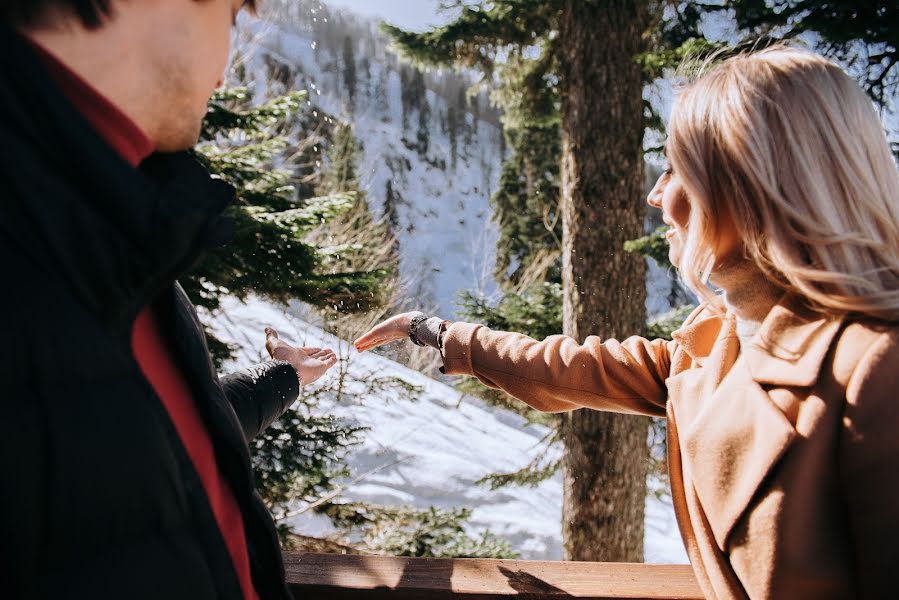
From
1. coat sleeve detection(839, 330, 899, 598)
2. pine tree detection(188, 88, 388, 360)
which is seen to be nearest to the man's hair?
coat sleeve detection(839, 330, 899, 598)

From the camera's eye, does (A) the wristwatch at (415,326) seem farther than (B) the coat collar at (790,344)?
Yes

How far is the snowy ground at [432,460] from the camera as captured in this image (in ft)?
29.4

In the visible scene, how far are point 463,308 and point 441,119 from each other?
32.9 metres

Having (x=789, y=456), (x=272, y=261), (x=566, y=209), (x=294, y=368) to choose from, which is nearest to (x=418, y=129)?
(x=566, y=209)

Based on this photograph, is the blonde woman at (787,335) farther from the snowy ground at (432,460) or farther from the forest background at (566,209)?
the snowy ground at (432,460)

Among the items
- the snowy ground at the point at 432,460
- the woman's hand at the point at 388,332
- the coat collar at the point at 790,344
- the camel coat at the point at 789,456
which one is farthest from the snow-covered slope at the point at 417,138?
the coat collar at the point at 790,344

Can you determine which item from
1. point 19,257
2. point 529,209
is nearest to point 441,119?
point 529,209

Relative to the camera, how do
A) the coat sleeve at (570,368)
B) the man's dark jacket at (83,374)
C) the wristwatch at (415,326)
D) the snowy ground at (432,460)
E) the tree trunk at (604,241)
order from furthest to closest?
the snowy ground at (432,460)
the tree trunk at (604,241)
the wristwatch at (415,326)
the coat sleeve at (570,368)
the man's dark jacket at (83,374)

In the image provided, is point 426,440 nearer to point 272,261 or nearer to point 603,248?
point 603,248

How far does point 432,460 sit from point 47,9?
10.4m

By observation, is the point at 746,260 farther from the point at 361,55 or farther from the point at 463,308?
the point at 361,55

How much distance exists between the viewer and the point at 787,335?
1085 millimetres

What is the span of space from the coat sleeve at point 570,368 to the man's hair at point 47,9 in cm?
122

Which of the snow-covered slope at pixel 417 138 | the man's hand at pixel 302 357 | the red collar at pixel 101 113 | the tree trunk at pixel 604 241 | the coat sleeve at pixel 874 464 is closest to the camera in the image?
the red collar at pixel 101 113
